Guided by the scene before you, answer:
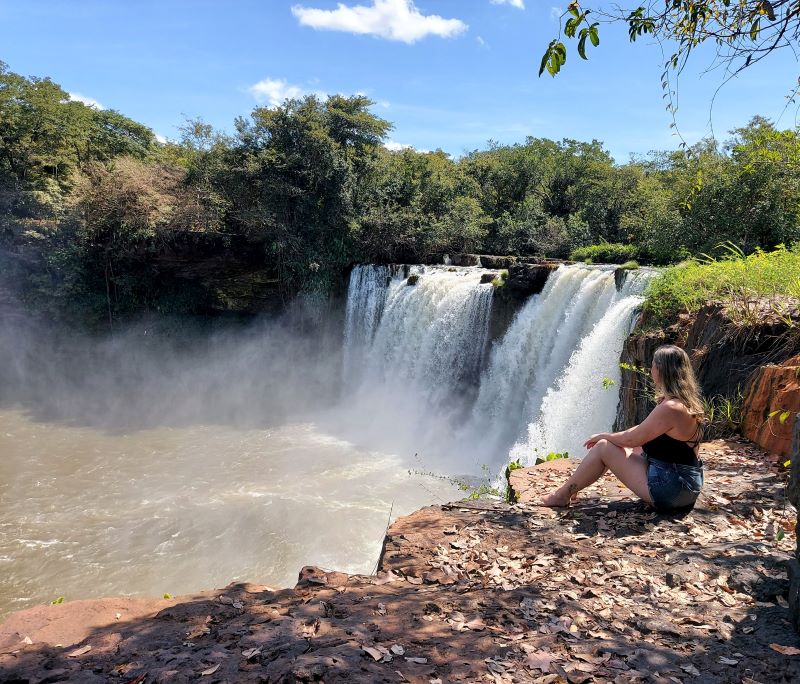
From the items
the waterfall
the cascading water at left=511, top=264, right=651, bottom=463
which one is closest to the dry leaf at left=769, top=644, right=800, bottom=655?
the cascading water at left=511, top=264, right=651, bottom=463

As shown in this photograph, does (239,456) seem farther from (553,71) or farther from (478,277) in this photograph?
(553,71)

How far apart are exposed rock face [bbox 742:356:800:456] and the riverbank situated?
52 cm

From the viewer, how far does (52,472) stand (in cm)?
1096

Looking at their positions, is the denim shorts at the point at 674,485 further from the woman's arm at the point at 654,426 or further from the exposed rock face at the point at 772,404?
the exposed rock face at the point at 772,404

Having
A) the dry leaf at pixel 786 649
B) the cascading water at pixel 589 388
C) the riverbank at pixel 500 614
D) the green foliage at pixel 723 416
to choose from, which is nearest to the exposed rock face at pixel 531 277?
the cascading water at pixel 589 388

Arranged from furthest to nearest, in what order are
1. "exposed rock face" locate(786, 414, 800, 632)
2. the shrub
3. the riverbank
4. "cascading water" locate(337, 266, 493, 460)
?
the shrub < "cascading water" locate(337, 266, 493, 460) < "exposed rock face" locate(786, 414, 800, 632) < the riverbank

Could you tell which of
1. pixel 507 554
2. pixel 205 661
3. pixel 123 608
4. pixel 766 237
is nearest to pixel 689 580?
pixel 507 554

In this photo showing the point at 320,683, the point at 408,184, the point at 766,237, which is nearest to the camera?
the point at 320,683

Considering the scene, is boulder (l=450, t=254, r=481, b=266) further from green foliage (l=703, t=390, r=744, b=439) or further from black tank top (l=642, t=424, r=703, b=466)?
black tank top (l=642, t=424, r=703, b=466)

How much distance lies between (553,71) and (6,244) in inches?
741

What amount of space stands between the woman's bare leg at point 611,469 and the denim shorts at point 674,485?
89 millimetres

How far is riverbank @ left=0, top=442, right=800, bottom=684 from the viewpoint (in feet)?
6.66

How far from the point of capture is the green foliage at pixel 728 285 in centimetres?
547

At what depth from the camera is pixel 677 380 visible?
3.60 m
